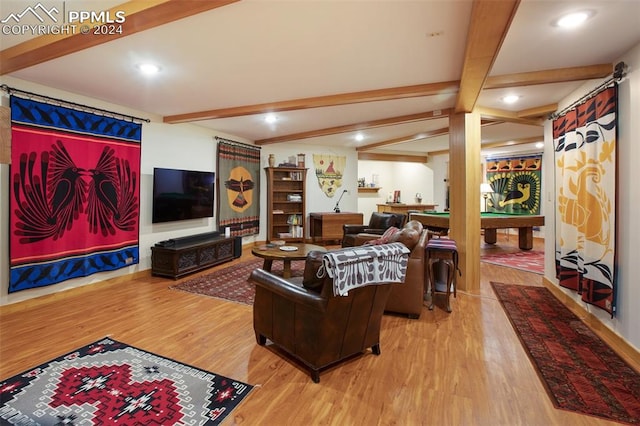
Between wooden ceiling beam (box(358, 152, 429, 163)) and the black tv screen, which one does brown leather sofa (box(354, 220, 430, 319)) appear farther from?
wooden ceiling beam (box(358, 152, 429, 163))

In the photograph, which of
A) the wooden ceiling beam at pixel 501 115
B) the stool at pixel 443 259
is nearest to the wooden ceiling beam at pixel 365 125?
the wooden ceiling beam at pixel 501 115

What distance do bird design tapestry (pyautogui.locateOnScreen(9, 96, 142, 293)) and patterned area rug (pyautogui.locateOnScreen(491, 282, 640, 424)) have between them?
4675mm

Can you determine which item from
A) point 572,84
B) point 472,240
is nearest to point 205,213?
point 472,240

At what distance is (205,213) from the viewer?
5.38m

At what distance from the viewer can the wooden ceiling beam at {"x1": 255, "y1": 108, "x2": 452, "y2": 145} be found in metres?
4.45

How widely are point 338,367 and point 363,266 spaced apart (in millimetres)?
813

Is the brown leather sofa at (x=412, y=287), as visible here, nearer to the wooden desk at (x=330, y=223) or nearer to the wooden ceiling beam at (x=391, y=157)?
the wooden desk at (x=330, y=223)

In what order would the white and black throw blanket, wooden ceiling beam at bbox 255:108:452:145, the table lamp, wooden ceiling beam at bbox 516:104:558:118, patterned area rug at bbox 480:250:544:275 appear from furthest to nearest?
the table lamp → patterned area rug at bbox 480:250:544:275 → wooden ceiling beam at bbox 255:108:452:145 → wooden ceiling beam at bbox 516:104:558:118 → the white and black throw blanket

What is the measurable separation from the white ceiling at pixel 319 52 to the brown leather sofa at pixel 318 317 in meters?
1.64

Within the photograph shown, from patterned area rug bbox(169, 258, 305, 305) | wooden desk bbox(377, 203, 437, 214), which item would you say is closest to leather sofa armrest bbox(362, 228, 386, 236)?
patterned area rug bbox(169, 258, 305, 305)

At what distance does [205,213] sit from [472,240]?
13.8 feet

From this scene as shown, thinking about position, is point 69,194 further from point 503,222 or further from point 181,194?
point 503,222

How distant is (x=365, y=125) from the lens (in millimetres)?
5215

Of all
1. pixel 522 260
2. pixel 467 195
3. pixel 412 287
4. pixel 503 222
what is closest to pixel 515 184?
pixel 503 222
